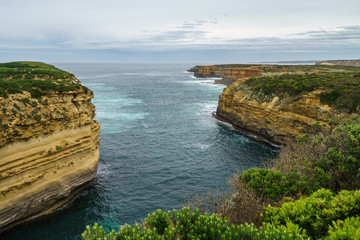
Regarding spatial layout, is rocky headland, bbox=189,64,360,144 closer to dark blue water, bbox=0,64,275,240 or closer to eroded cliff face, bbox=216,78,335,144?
eroded cliff face, bbox=216,78,335,144

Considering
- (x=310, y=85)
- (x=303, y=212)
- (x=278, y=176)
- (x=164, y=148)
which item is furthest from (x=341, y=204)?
(x=310, y=85)

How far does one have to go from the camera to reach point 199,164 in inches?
1358

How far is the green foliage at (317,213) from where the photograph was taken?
9.68 meters

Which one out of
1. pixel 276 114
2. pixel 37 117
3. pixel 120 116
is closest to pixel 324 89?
pixel 276 114

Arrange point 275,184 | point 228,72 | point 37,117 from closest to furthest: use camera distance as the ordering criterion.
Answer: point 275,184
point 37,117
point 228,72

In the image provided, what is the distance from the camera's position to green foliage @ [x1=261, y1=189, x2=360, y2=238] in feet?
31.8

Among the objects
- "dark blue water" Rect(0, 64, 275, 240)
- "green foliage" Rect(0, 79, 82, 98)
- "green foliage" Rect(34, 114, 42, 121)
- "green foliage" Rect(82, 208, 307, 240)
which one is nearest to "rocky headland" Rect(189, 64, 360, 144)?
"dark blue water" Rect(0, 64, 275, 240)

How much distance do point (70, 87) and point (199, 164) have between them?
2016 centimetres

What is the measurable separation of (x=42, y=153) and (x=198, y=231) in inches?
732

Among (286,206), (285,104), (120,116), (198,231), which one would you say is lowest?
(120,116)

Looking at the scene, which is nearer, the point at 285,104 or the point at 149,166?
the point at 149,166

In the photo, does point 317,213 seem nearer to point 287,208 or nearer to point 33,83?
point 287,208

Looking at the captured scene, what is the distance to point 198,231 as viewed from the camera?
9.37 meters

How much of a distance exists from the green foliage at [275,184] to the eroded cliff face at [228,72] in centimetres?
11441
